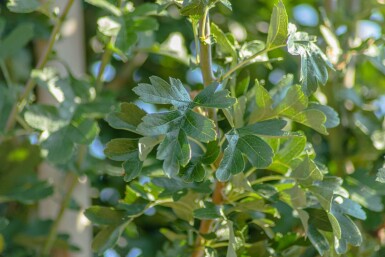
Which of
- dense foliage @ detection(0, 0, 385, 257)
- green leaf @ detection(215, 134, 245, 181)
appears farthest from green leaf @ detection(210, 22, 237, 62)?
green leaf @ detection(215, 134, 245, 181)

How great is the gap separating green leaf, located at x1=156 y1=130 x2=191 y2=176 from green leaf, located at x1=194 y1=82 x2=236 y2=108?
3cm

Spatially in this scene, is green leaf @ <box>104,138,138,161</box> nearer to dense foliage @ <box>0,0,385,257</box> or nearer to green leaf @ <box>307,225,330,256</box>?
dense foliage @ <box>0,0,385,257</box>

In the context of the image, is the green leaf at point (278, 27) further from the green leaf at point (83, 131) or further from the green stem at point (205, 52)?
the green leaf at point (83, 131)

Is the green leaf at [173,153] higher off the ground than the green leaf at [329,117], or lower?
higher

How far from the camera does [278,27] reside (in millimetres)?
554

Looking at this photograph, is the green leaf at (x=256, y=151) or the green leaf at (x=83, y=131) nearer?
the green leaf at (x=256, y=151)

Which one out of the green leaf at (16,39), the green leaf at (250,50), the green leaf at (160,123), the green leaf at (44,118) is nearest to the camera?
the green leaf at (160,123)

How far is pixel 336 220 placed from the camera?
55 centimetres

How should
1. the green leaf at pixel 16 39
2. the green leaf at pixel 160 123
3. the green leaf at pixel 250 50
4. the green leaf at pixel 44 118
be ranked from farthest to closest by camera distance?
the green leaf at pixel 16 39 → the green leaf at pixel 44 118 → the green leaf at pixel 250 50 → the green leaf at pixel 160 123

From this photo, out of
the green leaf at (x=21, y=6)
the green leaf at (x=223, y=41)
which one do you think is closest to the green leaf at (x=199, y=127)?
the green leaf at (x=223, y=41)

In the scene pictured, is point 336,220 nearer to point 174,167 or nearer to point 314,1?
point 174,167

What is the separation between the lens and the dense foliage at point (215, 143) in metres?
0.54

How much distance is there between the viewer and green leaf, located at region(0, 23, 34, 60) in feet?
2.75

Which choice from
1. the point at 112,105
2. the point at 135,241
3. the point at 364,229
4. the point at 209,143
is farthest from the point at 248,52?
the point at 135,241
